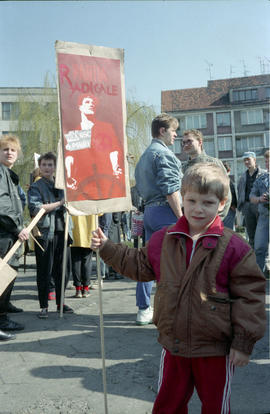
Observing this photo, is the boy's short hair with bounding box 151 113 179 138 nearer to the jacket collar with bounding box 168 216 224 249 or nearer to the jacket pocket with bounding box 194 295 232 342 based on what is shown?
the jacket collar with bounding box 168 216 224 249

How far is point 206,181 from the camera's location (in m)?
2.08

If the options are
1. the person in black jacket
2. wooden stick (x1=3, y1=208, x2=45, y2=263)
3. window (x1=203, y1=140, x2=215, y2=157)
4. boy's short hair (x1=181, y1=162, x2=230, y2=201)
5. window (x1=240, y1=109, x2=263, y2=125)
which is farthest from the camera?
window (x1=203, y1=140, x2=215, y2=157)

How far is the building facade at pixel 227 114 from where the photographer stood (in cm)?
5494

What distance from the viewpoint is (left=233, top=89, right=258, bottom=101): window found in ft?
179

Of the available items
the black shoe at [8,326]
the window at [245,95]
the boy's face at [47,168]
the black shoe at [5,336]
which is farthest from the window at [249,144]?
the black shoe at [5,336]

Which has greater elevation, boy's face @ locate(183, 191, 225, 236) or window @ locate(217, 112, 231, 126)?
window @ locate(217, 112, 231, 126)

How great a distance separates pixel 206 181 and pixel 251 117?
5660 cm

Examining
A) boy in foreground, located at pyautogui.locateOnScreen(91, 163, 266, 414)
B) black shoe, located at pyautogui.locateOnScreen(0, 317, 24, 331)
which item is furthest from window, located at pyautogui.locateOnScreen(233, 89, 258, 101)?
boy in foreground, located at pyautogui.locateOnScreen(91, 163, 266, 414)

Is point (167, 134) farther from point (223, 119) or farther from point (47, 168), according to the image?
point (223, 119)

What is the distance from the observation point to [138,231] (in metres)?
8.03

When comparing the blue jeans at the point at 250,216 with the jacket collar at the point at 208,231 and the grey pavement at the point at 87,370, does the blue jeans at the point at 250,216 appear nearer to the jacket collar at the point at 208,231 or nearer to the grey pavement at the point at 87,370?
the grey pavement at the point at 87,370

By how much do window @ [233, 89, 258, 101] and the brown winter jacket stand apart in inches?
2198

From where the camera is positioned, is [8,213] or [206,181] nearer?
[206,181]

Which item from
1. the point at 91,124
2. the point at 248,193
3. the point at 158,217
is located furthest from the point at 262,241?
the point at 91,124
